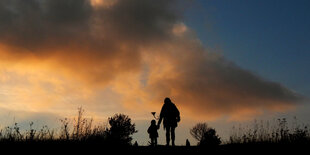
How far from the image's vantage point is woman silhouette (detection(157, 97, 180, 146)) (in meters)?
16.6

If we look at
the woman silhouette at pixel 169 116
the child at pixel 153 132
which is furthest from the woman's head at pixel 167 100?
the child at pixel 153 132

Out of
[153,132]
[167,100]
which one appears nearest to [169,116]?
[167,100]

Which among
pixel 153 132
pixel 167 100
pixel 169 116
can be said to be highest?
pixel 167 100

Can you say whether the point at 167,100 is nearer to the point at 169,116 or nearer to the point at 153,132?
the point at 169,116

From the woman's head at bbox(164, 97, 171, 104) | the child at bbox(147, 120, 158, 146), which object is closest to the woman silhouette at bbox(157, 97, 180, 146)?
the woman's head at bbox(164, 97, 171, 104)

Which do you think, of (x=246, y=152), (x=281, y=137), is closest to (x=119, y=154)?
(x=246, y=152)

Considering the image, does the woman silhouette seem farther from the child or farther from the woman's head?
the child

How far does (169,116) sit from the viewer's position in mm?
16594

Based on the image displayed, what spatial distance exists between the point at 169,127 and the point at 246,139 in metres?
4.23

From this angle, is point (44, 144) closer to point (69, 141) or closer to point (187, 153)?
point (69, 141)

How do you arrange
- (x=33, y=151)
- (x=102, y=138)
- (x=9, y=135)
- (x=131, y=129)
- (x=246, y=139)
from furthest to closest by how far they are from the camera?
(x=131, y=129)
(x=246, y=139)
(x=102, y=138)
(x=9, y=135)
(x=33, y=151)

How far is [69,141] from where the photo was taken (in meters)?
11.5

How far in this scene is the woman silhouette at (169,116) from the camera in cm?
1659

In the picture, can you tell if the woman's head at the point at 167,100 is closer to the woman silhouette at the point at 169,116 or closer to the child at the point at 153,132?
the woman silhouette at the point at 169,116
